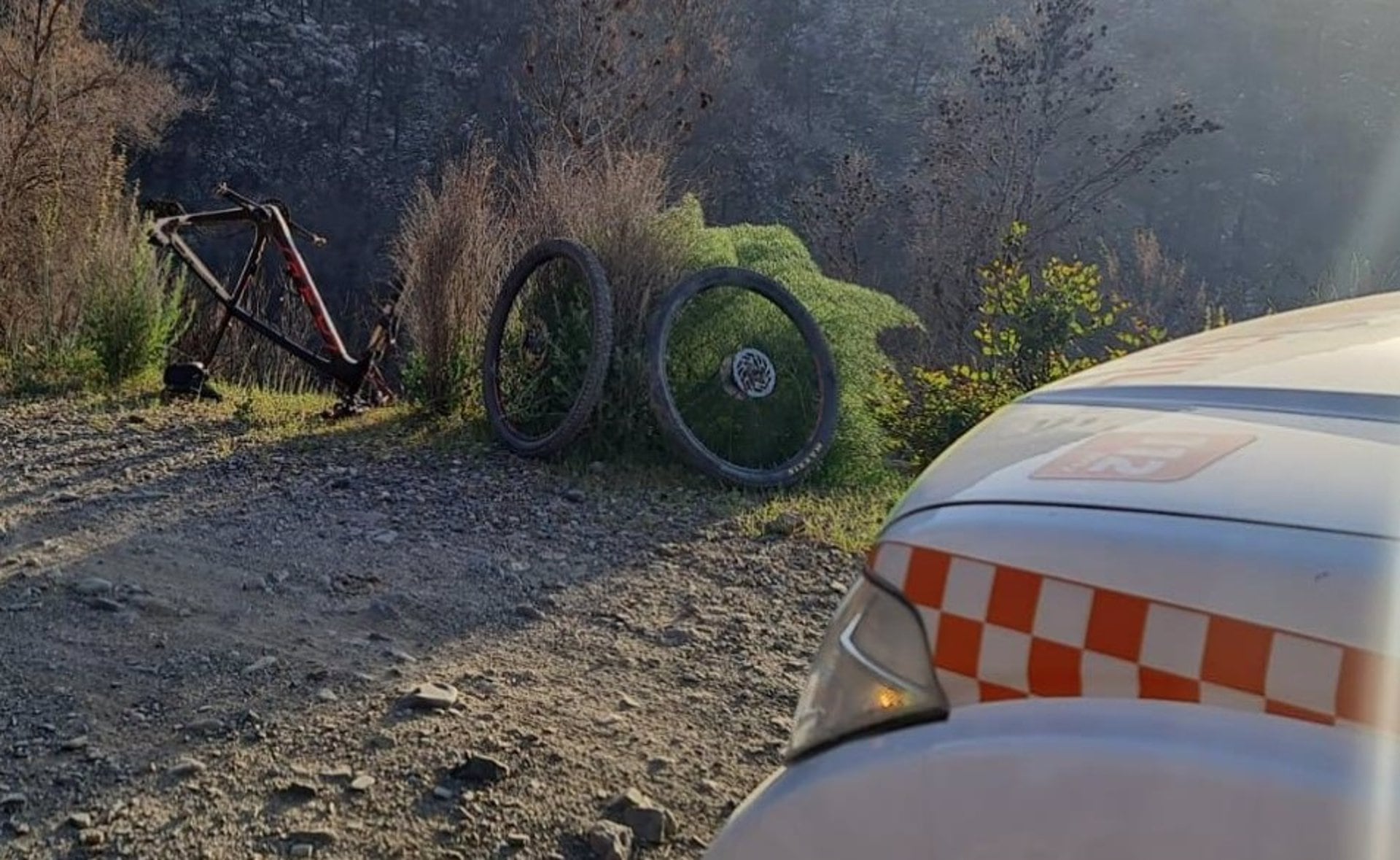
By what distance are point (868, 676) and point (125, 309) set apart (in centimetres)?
694

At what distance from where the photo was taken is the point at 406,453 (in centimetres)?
606

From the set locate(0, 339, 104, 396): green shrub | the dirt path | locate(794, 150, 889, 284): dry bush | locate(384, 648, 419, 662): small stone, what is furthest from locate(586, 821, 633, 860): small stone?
locate(794, 150, 889, 284): dry bush

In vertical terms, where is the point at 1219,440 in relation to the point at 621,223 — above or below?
below

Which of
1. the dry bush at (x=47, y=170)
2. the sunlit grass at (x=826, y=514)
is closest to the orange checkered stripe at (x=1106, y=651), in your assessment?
the sunlit grass at (x=826, y=514)

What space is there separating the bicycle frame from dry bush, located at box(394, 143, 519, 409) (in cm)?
42

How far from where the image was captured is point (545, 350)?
6410 millimetres

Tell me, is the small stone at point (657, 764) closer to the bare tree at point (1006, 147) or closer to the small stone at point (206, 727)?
the small stone at point (206, 727)

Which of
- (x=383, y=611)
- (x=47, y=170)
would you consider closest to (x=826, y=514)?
(x=383, y=611)

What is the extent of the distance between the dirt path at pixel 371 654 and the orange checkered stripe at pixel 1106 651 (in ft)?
4.96

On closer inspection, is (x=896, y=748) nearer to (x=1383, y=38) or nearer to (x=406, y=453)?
(x=406, y=453)

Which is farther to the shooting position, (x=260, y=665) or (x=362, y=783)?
(x=260, y=665)

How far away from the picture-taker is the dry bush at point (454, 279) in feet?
22.5

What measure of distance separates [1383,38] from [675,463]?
3507 centimetres

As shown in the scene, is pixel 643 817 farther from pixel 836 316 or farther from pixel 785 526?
pixel 836 316
